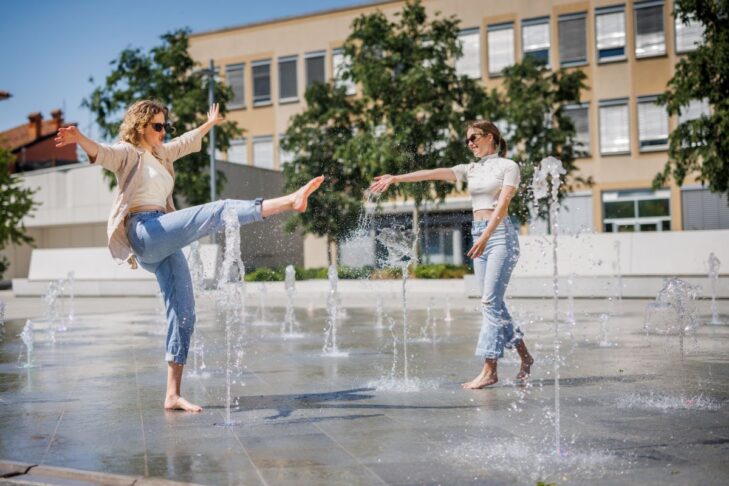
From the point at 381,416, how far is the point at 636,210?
3263 cm

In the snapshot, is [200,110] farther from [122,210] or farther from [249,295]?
[122,210]

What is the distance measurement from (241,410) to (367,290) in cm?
1758

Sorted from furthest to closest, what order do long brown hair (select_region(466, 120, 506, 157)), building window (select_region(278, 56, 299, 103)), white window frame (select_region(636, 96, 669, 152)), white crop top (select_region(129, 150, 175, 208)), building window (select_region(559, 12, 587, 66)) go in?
building window (select_region(278, 56, 299, 103)) → building window (select_region(559, 12, 587, 66)) → white window frame (select_region(636, 96, 669, 152)) → long brown hair (select_region(466, 120, 506, 157)) → white crop top (select_region(129, 150, 175, 208))

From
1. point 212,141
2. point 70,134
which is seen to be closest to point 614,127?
point 212,141

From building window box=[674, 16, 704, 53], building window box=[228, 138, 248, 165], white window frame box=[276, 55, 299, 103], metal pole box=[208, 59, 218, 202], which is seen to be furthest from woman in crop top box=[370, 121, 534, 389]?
building window box=[228, 138, 248, 165]

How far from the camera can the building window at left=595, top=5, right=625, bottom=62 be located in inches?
1404

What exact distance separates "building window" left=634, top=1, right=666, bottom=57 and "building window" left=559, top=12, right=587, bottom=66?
222 cm

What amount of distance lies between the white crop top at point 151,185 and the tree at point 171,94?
21.4 m

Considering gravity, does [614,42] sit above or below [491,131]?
above

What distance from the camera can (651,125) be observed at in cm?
3528

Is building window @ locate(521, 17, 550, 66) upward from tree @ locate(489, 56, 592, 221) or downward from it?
upward

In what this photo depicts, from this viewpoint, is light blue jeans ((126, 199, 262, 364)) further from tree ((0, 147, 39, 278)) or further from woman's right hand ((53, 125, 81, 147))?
tree ((0, 147, 39, 278))

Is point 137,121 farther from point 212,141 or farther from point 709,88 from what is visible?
point 212,141

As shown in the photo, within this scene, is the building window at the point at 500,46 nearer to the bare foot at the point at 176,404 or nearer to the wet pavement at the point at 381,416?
the wet pavement at the point at 381,416
